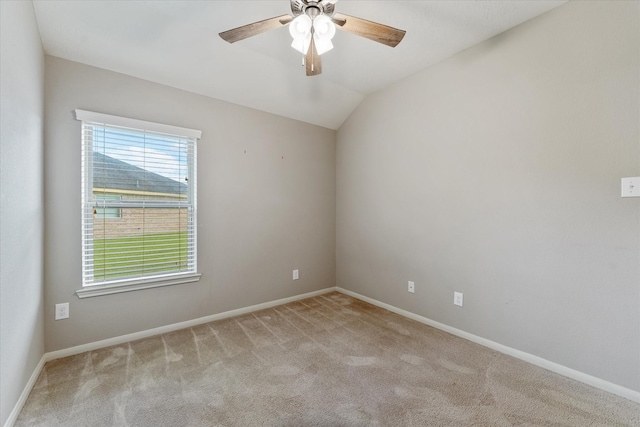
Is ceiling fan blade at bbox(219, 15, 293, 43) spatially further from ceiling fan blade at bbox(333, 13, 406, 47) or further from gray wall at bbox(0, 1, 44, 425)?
gray wall at bbox(0, 1, 44, 425)

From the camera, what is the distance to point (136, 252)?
2.39 m

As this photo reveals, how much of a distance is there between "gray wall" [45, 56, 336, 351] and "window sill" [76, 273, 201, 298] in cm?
5

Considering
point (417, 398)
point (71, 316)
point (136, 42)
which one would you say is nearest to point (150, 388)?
point (71, 316)

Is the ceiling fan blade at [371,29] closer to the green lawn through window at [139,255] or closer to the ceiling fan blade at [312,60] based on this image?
the ceiling fan blade at [312,60]

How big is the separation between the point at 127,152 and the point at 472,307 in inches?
130

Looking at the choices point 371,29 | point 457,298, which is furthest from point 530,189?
point 371,29

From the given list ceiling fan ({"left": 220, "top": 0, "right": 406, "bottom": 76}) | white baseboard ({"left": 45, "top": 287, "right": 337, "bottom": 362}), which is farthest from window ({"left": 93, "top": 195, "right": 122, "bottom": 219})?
ceiling fan ({"left": 220, "top": 0, "right": 406, "bottom": 76})

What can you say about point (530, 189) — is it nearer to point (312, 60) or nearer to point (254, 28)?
point (312, 60)

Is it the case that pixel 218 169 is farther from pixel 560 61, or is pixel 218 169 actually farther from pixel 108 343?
pixel 560 61

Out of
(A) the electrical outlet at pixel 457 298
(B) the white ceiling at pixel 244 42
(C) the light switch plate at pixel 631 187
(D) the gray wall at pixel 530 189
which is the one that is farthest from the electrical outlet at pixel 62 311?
(C) the light switch plate at pixel 631 187

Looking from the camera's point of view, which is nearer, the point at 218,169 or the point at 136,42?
the point at 136,42

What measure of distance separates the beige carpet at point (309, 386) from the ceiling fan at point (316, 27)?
2.16m

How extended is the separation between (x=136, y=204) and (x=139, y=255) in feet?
1.50

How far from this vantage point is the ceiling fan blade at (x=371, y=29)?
4.90 feet
